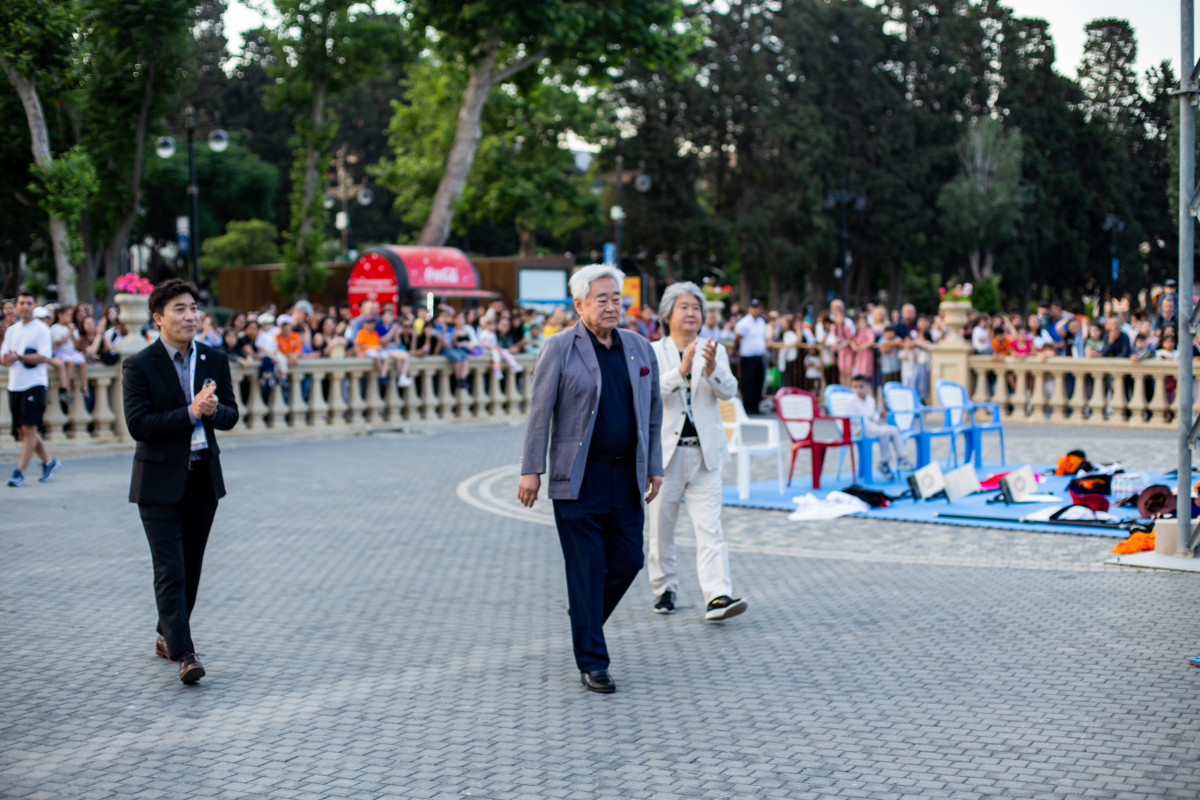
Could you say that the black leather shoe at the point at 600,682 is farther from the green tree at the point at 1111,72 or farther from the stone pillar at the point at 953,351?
the green tree at the point at 1111,72

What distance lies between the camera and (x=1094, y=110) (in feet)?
223

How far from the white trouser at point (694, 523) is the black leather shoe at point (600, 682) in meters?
1.41

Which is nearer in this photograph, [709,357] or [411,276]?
[709,357]

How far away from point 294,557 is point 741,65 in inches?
1988

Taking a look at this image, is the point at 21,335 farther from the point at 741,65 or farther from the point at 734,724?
the point at 741,65

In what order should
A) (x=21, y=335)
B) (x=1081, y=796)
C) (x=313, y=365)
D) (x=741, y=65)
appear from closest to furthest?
1. (x=1081, y=796)
2. (x=21, y=335)
3. (x=313, y=365)
4. (x=741, y=65)

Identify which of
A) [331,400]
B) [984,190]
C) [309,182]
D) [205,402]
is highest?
[984,190]

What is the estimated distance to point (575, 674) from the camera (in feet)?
19.1

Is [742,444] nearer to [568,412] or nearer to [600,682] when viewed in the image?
[568,412]

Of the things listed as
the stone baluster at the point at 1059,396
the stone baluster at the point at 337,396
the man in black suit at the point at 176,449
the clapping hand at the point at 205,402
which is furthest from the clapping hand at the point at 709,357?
the stone baluster at the point at 1059,396

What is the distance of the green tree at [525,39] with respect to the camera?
30328 millimetres

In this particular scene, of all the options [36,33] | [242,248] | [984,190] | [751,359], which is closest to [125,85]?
[36,33]

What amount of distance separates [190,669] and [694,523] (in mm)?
2760

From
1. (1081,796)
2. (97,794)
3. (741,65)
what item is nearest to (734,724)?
(1081,796)
